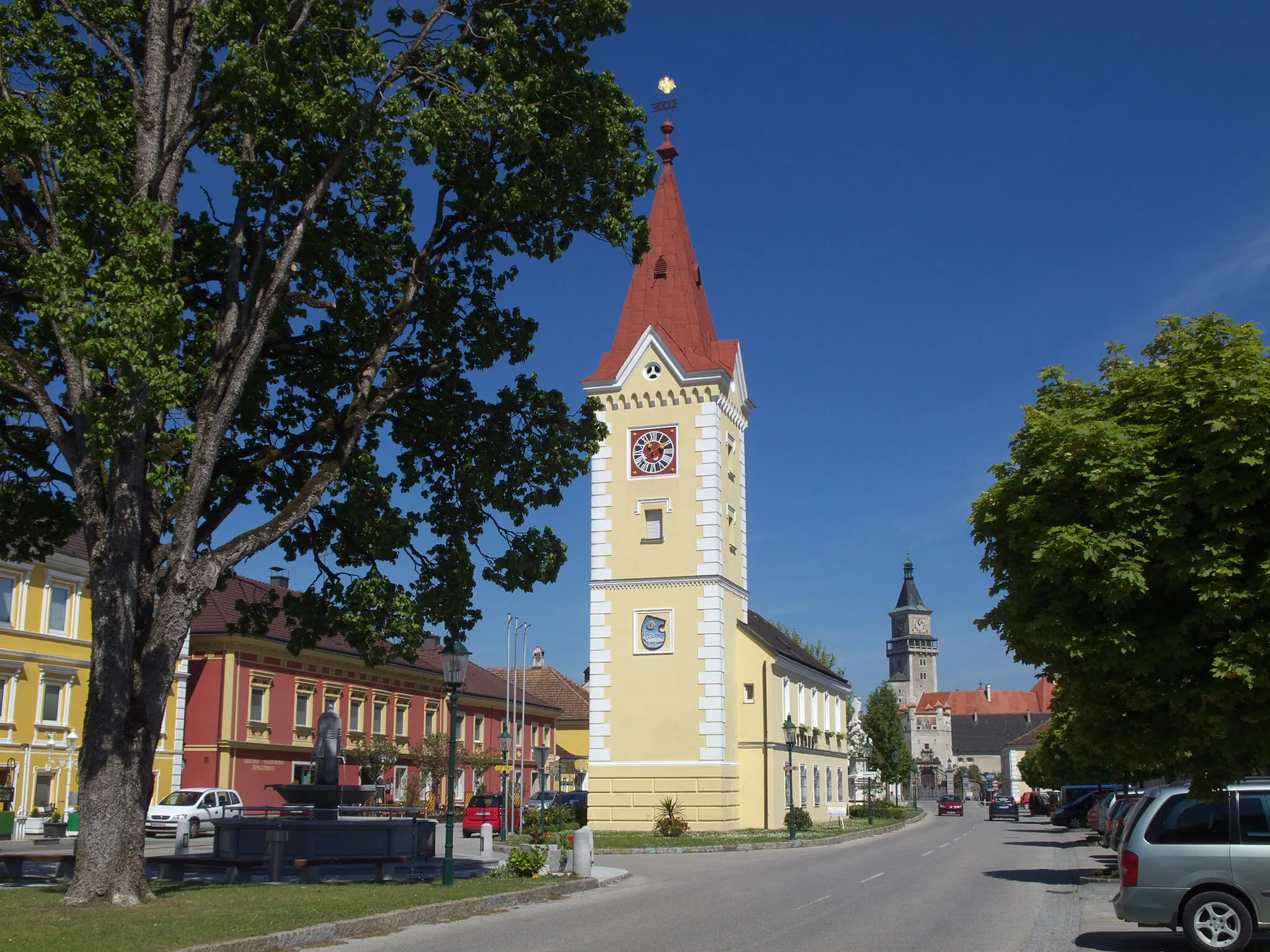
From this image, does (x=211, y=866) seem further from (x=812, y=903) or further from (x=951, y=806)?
(x=951, y=806)

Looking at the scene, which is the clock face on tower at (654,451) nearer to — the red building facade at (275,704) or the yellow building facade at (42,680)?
the red building facade at (275,704)

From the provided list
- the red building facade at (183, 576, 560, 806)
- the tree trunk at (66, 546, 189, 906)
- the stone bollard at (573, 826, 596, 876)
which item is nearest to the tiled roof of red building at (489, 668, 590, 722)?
the red building facade at (183, 576, 560, 806)

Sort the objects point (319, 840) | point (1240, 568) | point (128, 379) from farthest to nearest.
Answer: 1. point (319, 840)
2. point (128, 379)
3. point (1240, 568)

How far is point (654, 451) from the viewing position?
4219cm

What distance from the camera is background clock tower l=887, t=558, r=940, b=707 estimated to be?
605ft

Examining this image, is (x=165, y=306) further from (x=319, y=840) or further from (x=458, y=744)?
(x=458, y=744)

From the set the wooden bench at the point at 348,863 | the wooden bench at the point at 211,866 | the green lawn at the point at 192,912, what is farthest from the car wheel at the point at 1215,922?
the wooden bench at the point at 211,866

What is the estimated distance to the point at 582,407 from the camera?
21.5m

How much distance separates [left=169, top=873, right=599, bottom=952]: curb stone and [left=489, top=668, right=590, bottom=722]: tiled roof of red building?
59.2m

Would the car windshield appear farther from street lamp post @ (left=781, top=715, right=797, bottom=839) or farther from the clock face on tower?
street lamp post @ (left=781, top=715, right=797, bottom=839)

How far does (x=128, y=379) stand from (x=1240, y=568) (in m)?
12.4

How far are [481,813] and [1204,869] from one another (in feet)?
108

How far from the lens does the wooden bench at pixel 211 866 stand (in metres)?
19.1

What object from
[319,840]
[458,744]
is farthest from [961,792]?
[319,840]
